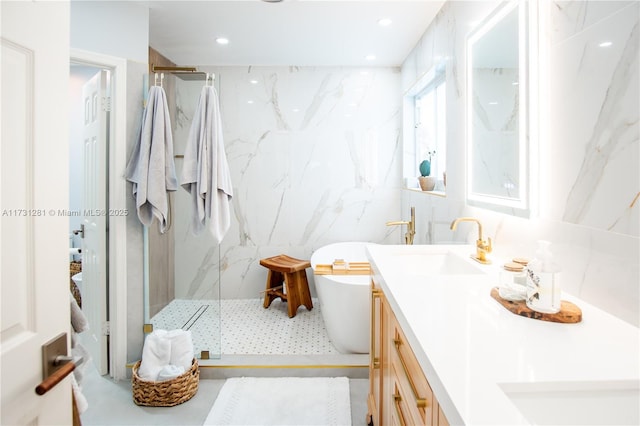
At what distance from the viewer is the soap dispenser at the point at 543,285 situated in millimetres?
963

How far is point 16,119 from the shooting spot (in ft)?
2.36

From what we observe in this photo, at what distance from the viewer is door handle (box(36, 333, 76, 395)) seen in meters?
0.75

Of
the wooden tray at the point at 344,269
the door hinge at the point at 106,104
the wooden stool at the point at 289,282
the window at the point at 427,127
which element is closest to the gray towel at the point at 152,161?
the door hinge at the point at 106,104

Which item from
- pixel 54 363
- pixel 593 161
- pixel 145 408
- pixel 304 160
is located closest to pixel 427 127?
pixel 304 160

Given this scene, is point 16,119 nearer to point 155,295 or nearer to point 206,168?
point 206,168

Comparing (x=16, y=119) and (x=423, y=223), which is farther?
(x=423, y=223)

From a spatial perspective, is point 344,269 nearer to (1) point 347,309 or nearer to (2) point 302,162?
(1) point 347,309

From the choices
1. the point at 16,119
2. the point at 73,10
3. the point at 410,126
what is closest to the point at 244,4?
the point at 73,10

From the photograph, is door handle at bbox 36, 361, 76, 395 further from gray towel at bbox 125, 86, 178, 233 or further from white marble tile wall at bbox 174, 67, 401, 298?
white marble tile wall at bbox 174, 67, 401, 298

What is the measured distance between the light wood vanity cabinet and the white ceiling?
1934 millimetres

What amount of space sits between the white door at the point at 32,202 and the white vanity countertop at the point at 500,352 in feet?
2.67

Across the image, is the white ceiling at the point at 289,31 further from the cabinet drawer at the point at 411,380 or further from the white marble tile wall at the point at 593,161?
the cabinet drawer at the point at 411,380

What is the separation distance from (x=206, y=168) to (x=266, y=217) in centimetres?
152

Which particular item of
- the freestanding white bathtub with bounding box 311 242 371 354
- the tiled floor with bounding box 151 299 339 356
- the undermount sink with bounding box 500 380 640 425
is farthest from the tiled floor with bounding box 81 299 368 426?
the undermount sink with bounding box 500 380 640 425
